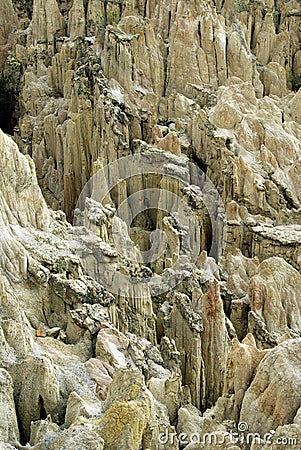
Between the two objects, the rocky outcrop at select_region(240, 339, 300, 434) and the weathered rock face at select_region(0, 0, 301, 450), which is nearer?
the rocky outcrop at select_region(240, 339, 300, 434)

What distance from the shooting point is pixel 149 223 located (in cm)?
2202

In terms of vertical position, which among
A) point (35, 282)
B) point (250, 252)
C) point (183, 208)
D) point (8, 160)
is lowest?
point (250, 252)

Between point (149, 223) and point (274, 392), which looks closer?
point (274, 392)

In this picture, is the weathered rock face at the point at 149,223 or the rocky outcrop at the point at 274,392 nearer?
the rocky outcrop at the point at 274,392

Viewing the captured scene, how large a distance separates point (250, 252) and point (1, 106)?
17.7m

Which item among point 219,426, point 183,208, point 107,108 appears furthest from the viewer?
point 107,108

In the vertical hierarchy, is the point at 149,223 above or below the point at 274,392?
below

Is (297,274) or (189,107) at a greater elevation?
(189,107)

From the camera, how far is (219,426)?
948cm

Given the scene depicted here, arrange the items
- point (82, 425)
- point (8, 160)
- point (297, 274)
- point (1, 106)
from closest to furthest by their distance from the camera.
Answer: point (82, 425)
point (8, 160)
point (297, 274)
point (1, 106)

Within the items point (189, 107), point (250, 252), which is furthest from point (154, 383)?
point (189, 107)

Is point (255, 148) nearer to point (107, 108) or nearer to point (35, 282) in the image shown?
point (107, 108)

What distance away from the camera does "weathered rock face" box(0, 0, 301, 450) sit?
969 cm

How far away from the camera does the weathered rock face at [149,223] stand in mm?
9688
